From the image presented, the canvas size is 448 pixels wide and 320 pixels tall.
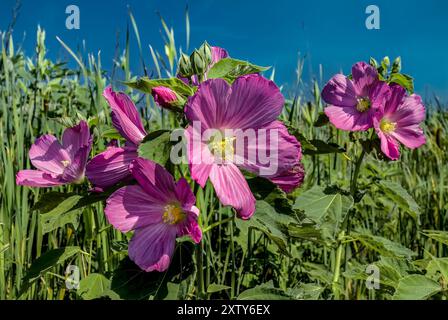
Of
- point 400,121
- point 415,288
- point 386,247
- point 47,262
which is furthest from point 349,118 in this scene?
point 47,262

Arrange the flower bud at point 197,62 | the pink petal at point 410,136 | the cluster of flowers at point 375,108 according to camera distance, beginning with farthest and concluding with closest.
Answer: the pink petal at point 410,136
the cluster of flowers at point 375,108
the flower bud at point 197,62

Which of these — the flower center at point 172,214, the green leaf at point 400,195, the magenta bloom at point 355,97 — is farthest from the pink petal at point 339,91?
the flower center at point 172,214

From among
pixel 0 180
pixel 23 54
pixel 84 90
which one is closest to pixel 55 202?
pixel 0 180

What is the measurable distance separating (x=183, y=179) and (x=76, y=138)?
0.37m

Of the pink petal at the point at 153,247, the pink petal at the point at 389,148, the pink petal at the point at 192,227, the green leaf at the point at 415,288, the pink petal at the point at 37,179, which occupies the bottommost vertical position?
the green leaf at the point at 415,288

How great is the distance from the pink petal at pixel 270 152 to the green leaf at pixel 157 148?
0.12 m

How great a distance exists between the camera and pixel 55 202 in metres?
0.98

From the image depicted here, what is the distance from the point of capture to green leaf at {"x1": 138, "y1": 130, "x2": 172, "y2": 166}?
31.5 inches

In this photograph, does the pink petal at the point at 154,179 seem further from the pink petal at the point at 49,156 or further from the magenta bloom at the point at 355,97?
the magenta bloom at the point at 355,97

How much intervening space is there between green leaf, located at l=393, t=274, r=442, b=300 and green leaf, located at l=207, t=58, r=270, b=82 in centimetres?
55

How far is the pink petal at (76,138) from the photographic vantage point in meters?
1.04

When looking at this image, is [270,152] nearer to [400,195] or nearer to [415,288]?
[415,288]

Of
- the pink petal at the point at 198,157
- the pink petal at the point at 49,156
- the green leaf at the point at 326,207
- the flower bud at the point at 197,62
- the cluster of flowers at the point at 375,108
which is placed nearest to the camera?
the pink petal at the point at 198,157
